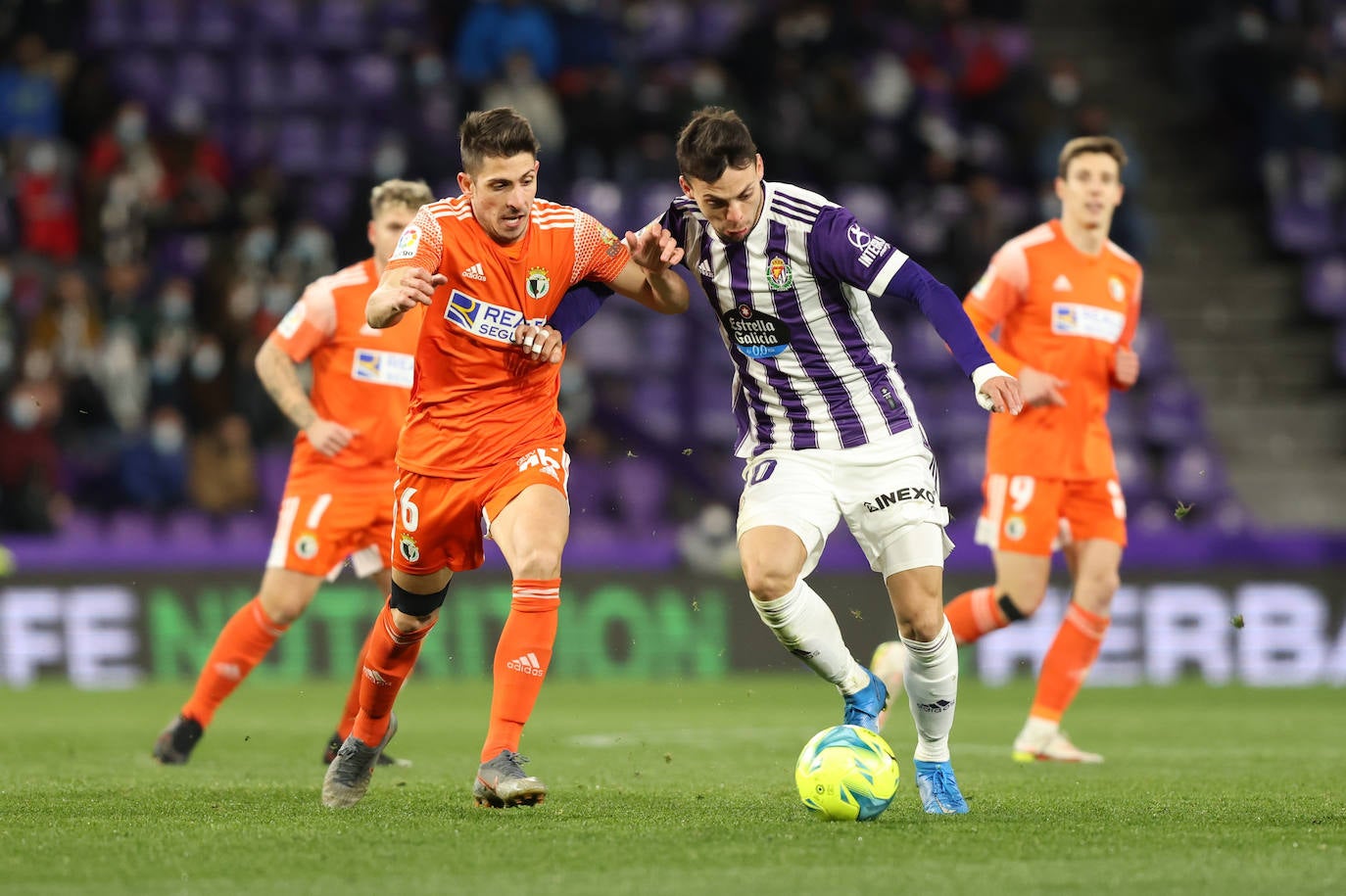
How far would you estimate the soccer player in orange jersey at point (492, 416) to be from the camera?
604cm

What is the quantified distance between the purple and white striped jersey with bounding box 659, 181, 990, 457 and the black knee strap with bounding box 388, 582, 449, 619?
4.19 ft

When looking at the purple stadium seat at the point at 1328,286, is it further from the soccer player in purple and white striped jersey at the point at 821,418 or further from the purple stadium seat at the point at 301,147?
the soccer player in purple and white striped jersey at the point at 821,418

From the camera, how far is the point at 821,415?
6.28 m

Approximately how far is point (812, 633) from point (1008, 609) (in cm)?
278

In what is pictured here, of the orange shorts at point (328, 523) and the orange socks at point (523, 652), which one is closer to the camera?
the orange socks at point (523, 652)

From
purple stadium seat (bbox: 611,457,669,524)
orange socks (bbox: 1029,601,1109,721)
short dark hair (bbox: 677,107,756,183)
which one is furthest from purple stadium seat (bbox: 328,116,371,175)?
short dark hair (bbox: 677,107,756,183)

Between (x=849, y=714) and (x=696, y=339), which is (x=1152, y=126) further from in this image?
(x=849, y=714)

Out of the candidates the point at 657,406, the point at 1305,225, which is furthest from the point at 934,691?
the point at 1305,225

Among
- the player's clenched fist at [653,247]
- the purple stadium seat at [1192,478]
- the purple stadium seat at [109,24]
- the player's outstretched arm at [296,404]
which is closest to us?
the player's clenched fist at [653,247]

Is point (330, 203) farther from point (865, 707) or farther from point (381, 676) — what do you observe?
point (865, 707)

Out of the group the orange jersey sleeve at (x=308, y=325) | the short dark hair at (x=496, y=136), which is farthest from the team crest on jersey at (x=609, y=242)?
the orange jersey sleeve at (x=308, y=325)

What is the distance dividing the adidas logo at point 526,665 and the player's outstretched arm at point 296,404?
244 centimetres

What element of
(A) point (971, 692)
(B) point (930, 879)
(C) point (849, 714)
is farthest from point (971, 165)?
(B) point (930, 879)

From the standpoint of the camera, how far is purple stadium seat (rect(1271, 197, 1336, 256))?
60.8 feet
